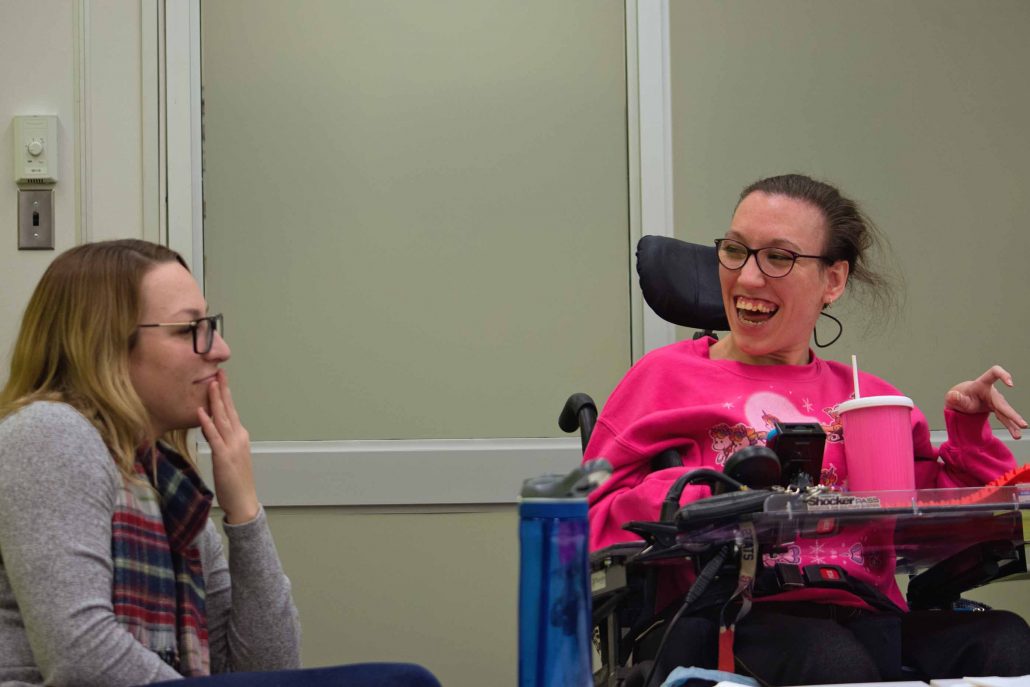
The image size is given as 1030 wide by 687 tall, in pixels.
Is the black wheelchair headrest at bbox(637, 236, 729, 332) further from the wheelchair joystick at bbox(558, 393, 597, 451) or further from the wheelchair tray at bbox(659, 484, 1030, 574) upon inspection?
the wheelchair tray at bbox(659, 484, 1030, 574)

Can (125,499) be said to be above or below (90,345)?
below

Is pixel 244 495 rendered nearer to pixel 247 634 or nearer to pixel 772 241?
pixel 247 634

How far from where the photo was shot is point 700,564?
152 centimetres

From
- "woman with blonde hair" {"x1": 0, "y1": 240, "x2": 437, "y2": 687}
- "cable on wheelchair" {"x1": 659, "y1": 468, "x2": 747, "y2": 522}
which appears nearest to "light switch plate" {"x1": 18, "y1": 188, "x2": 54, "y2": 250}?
"woman with blonde hair" {"x1": 0, "y1": 240, "x2": 437, "y2": 687}

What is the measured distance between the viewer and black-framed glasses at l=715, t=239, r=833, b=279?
199 centimetres

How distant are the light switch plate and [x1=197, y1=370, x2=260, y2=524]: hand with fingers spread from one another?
1312 mm

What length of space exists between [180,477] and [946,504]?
969 millimetres

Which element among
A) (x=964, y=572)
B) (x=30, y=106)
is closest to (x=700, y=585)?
(x=964, y=572)

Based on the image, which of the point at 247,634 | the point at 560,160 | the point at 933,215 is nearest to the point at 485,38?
the point at 560,160

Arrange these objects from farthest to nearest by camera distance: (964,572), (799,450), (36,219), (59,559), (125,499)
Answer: (36,219) → (964,572) → (799,450) → (125,499) → (59,559)

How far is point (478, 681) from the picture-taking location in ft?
9.35

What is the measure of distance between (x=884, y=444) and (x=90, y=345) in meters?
1.09

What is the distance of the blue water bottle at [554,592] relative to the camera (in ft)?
3.38

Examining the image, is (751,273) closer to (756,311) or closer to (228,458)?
(756,311)
